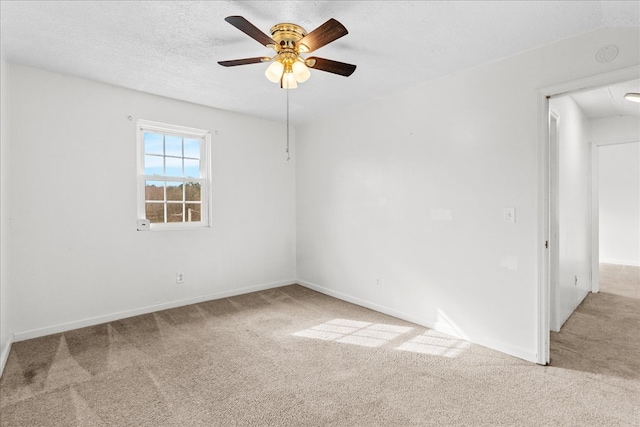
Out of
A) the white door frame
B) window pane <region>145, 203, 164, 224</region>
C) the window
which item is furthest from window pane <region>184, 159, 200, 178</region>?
the white door frame

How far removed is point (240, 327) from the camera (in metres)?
3.31

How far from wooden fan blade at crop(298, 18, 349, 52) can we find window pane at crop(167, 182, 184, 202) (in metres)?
2.64

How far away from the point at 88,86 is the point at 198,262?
7.52 feet

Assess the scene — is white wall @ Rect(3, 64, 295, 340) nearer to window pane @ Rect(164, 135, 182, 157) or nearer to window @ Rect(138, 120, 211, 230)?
window @ Rect(138, 120, 211, 230)

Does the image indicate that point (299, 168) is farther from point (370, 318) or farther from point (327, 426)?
point (327, 426)

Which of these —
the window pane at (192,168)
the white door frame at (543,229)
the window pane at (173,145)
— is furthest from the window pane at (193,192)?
the white door frame at (543,229)

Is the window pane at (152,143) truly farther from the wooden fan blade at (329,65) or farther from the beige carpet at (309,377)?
the wooden fan blade at (329,65)

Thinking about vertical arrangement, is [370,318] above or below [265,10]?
below

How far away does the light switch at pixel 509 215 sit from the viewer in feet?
8.75

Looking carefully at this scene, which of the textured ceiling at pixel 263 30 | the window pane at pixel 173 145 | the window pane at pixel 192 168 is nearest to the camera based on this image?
the textured ceiling at pixel 263 30

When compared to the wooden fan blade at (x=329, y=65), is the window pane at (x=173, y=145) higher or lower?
lower

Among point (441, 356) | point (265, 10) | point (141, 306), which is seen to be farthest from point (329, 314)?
point (265, 10)

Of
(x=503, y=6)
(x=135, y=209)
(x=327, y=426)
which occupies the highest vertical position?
(x=503, y=6)

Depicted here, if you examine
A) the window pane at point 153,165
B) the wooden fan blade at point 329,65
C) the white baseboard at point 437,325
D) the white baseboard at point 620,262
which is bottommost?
the white baseboard at point 437,325
